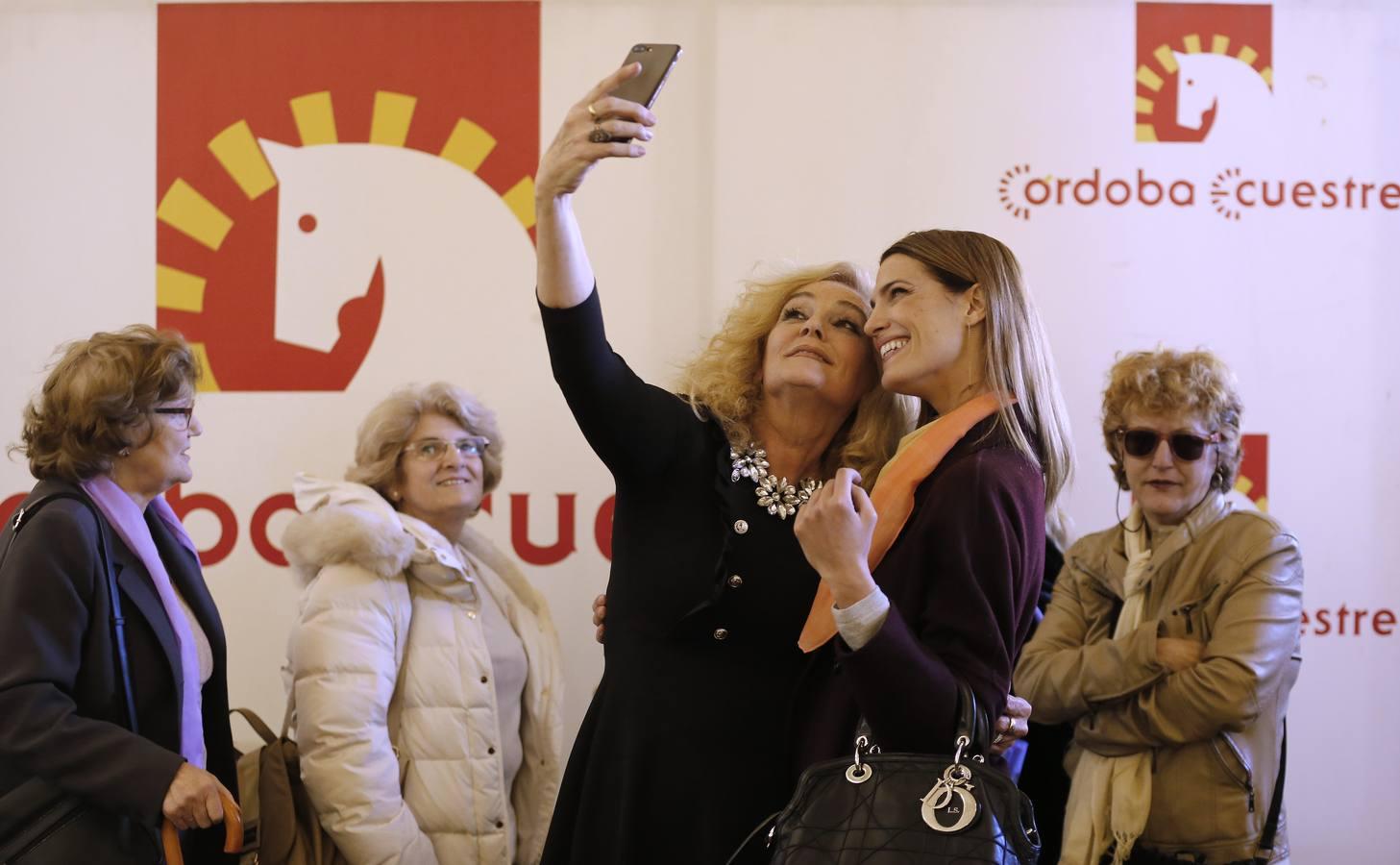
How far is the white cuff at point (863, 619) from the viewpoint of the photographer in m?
1.71

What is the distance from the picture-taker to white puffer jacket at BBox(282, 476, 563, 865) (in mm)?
3346

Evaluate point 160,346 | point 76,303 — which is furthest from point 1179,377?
point 76,303

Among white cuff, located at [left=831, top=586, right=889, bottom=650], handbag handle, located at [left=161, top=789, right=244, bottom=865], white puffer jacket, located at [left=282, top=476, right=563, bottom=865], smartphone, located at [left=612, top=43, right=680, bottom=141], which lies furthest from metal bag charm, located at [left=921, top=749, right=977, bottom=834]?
white puffer jacket, located at [left=282, top=476, right=563, bottom=865]

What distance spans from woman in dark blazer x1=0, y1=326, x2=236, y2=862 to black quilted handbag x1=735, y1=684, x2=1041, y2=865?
1.37 metres

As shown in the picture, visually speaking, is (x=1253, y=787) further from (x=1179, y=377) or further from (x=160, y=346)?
(x=160, y=346)

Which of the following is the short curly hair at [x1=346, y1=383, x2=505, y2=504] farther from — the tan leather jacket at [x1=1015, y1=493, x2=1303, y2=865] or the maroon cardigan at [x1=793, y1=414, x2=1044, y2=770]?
the maroon cardigan at [x1=793, y1=414, x2=1044, y2=770]

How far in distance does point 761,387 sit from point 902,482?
0.60 meters

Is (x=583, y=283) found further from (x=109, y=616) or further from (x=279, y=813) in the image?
(x=279, y=813)

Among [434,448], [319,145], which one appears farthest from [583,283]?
[319,145]

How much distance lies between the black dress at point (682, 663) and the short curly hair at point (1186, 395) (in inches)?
58.4

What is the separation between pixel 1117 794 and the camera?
312 centimetres

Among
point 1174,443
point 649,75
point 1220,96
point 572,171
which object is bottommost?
point 1174,443

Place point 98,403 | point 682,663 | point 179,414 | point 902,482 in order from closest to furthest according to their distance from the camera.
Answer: point 902,482, point 682,663, point 98,403, point 179,414

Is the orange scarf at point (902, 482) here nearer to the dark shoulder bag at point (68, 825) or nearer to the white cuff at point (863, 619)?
the white cuff at point (863, 619)
